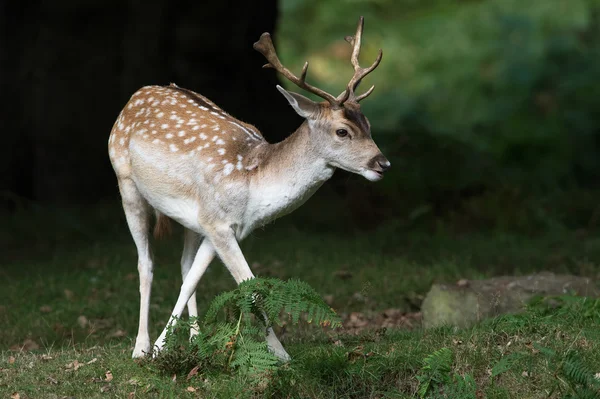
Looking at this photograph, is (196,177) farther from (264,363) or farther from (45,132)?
(45,132)

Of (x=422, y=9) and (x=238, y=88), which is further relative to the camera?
(x=422, y=9)

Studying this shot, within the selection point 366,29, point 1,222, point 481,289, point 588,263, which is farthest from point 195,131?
point 366,29

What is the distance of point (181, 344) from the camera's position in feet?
19.1

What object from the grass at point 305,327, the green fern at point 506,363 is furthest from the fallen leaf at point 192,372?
the green fern at point 506,363

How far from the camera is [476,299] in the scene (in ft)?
24.2

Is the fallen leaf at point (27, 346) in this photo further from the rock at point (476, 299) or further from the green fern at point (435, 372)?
the green fern at point (435, 372)

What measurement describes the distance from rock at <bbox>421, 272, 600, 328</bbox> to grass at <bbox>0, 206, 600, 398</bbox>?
453 mm

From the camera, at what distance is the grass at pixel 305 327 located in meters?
5.51

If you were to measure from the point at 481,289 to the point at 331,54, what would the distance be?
608 inches

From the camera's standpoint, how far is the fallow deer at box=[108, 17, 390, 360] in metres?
6.08

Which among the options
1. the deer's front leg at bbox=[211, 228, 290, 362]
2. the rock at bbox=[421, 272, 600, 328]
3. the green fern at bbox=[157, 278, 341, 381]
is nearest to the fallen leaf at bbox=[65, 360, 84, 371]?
the green fern at bbox=[157, 278, 341, 381]

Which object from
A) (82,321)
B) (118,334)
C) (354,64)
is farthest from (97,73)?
(354,64)

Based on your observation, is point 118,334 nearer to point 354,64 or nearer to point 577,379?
point 354,64

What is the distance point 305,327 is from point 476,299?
124 centimetres
